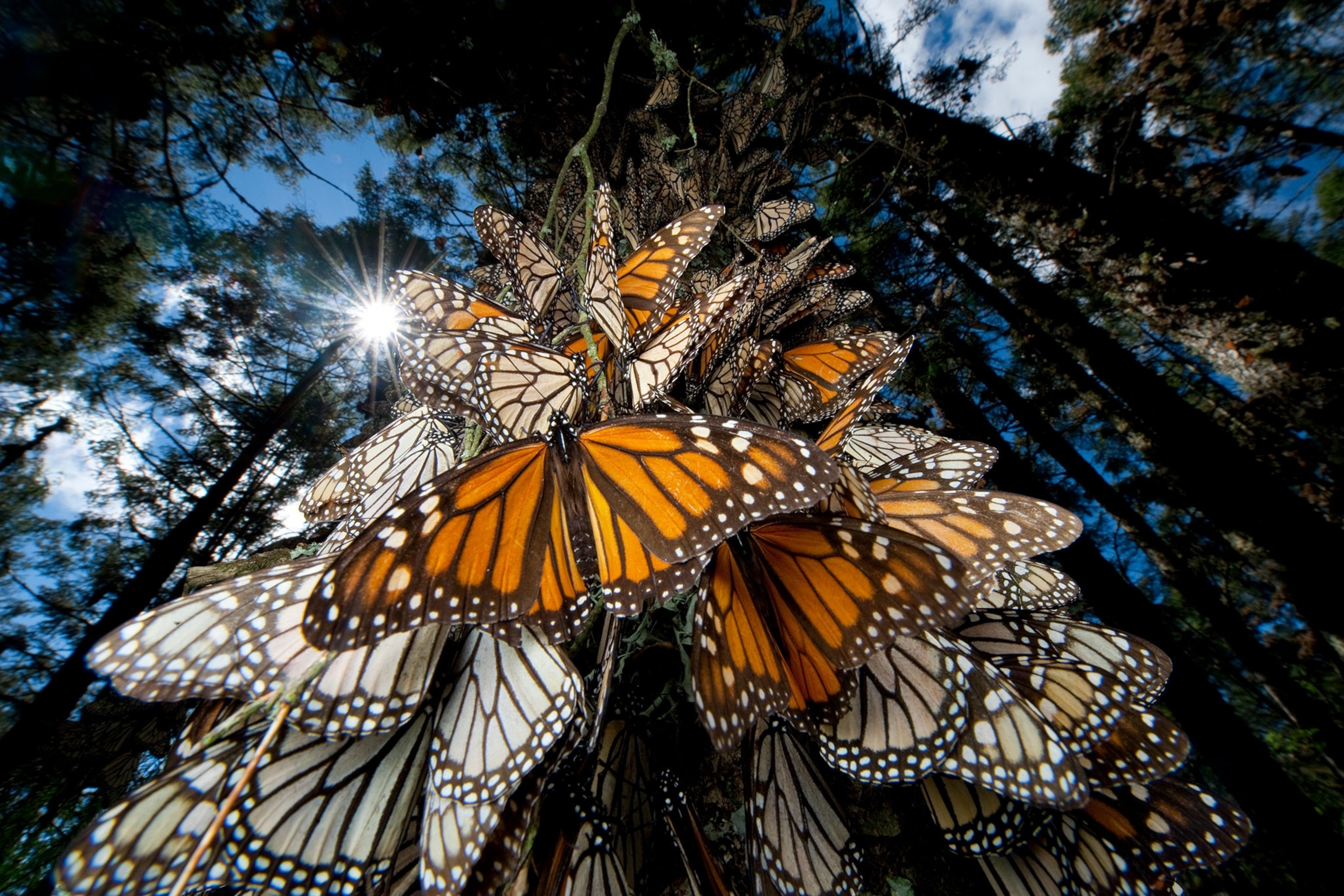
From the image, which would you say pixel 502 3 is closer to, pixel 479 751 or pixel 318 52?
pixel 318 52

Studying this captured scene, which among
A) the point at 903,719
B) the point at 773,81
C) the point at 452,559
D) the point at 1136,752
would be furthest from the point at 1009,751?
the point at 773,81

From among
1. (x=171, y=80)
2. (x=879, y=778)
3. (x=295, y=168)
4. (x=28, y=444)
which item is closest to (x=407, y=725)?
(x=879, y=778)

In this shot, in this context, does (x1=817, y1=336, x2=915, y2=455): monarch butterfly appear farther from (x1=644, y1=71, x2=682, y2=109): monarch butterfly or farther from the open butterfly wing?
(x1=644, y1=71, x2=682, y2=109): monarch butterfly

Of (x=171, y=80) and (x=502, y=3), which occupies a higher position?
(x=502, y=3)

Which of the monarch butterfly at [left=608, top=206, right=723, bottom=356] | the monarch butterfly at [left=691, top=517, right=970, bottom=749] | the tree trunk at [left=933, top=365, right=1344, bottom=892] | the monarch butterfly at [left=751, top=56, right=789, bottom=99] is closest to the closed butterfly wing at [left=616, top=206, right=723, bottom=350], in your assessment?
the monarch butterfly at [left=608, top=206, right=723, bottom=356]

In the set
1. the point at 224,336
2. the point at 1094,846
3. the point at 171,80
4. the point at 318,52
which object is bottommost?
the point at 1094,846

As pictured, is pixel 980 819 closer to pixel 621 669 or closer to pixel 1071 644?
pixel 1071 644

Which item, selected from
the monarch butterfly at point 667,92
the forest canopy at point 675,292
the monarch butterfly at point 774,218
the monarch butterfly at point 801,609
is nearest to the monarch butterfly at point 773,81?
the forest canopy at point 675,292
